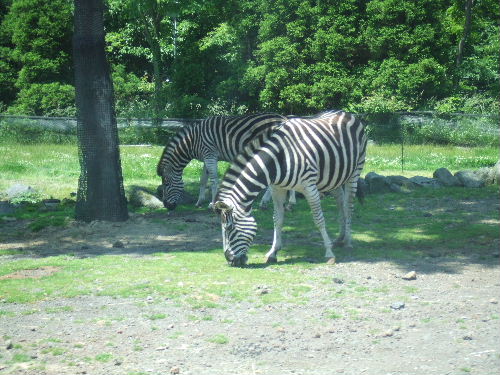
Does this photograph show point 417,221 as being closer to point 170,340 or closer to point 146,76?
point 170,340

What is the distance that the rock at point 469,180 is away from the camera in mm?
18188

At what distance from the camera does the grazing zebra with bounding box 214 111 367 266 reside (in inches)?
379

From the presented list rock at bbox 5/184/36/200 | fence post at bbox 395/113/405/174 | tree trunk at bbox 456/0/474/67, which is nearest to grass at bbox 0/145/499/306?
rock at bbox 5/184/36/200

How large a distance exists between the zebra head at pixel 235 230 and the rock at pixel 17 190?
8.85 meters

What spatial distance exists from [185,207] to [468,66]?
Answer: 70.6 feet

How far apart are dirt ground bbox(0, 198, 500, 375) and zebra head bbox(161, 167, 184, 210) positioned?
22.4 feet

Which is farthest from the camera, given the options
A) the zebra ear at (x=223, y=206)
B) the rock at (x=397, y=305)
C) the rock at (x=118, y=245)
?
the rock at (x=118, y=245)

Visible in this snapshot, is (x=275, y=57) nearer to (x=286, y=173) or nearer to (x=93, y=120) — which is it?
(x=93, y=120)

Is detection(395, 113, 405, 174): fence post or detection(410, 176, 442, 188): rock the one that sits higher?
detection(395, 113, 405, 174): fence post

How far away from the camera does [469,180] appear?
18.3 meters

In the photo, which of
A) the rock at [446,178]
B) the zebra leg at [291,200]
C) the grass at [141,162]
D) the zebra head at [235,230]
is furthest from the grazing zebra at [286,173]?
the rock at [446,178]

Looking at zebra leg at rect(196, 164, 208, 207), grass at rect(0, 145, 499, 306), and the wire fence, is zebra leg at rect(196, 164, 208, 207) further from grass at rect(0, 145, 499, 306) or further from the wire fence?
the wire fence

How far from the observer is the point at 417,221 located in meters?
13.6

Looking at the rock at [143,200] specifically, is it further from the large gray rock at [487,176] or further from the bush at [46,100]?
the bush at [46,100]
